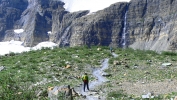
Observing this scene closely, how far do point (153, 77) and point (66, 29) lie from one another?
6687 inches

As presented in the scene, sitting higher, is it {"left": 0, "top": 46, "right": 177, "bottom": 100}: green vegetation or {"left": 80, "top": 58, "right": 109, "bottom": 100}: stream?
{"left": 0, "top": 46, "right": 177, "bottom": 100}: green vegetation

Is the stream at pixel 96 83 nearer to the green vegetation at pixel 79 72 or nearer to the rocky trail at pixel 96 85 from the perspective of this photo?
the rocky trail at pixel 96 85

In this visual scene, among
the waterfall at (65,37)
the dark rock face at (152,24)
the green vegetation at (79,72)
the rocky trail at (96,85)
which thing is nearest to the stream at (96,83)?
the rocky trail at (96,85)

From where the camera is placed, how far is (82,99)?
567 inches

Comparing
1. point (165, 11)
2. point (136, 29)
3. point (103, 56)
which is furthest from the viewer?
point (136, 29)

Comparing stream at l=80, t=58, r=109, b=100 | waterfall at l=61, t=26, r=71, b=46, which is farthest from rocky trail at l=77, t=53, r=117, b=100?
waterfall at l=61, t=26, r=71, b=46

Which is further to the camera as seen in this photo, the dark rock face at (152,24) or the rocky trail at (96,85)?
the dark rock face at (152,24)

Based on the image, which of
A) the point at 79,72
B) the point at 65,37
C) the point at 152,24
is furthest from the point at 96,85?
the point at 65,37

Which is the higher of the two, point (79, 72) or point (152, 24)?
point (152, 24)

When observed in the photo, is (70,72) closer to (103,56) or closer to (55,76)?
(55,76)

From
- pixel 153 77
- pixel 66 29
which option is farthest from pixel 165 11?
pixel 153 77

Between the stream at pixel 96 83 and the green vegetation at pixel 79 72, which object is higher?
the green vegetation at pixel 79 72

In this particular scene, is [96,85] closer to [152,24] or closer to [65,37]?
[152,24]

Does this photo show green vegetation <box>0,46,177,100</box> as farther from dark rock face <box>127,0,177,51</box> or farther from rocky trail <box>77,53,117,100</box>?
dark rock face <box>127,0,177,51</box>
